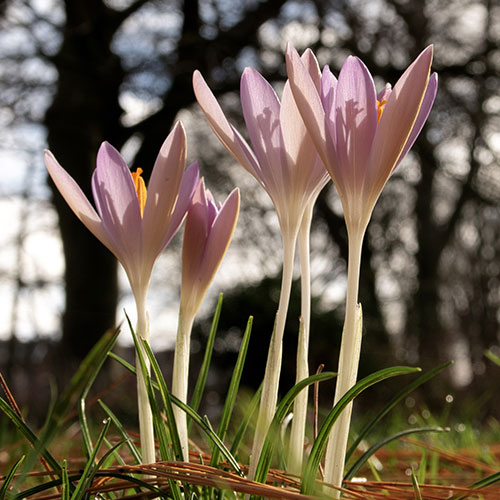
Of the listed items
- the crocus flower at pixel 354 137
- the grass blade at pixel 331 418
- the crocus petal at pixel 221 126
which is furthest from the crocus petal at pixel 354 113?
the grass blade at pixel 331 418

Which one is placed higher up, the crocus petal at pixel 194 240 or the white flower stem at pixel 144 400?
the crocus petal at pixel 194 240

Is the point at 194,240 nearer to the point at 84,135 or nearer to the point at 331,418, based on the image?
the point at 331,418

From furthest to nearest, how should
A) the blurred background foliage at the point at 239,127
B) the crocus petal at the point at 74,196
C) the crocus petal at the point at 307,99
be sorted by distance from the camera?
1. the blurred background foliage at the point at 239,127
2. the crocus petal at the point at 74,196
3. the crocus petal at the point at 307,99

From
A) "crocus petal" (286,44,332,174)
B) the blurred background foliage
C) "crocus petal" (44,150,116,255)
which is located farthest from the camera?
the blurred background foliage

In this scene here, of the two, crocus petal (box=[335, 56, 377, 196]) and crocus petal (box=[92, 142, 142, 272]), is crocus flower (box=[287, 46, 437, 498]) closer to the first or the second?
crocus petal (box=[335, 56, 377, 196])

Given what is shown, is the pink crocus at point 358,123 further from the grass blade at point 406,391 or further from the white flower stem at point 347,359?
the grass blade at point 406,391

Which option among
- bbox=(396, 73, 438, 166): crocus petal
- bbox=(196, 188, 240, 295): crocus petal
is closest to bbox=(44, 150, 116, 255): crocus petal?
bbox=(196, 188, 240, 295): crocus petal

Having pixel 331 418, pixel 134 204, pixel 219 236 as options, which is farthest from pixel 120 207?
pixel 331 418
